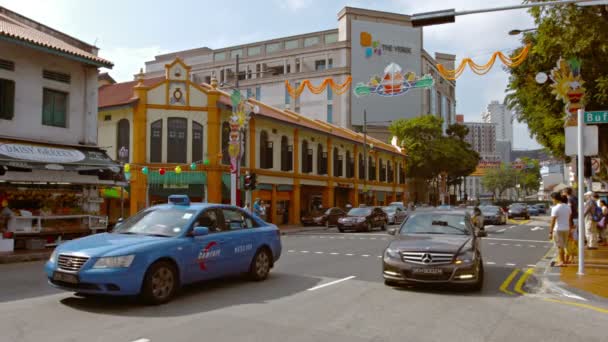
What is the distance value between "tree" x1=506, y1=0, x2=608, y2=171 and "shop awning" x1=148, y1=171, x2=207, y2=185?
1821 cm

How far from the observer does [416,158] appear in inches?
2463

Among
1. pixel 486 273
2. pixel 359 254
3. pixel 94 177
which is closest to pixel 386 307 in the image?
pixel 486 273

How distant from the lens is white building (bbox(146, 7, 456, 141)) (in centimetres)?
7206

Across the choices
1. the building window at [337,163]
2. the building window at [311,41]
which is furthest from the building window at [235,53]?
the building window at [337,163]

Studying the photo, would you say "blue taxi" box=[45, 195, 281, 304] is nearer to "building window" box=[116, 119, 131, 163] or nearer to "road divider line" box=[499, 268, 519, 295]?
"road divider line" box=[499, 268, 519, 295]

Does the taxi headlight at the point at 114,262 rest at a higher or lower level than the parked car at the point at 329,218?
higher

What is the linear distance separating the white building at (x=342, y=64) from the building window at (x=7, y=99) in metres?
51.8

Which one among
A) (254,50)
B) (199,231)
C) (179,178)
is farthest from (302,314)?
(254,50)

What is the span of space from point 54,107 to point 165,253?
13.3 m

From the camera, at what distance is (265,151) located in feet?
118

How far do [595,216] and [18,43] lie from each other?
19943 millimetres

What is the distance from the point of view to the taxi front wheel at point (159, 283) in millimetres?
7609

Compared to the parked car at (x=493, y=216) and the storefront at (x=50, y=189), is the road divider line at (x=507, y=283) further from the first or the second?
the parked car at (x=493, y=216)

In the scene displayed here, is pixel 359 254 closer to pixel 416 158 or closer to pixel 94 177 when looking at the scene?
pixel 94 177
